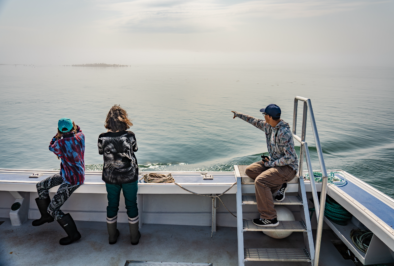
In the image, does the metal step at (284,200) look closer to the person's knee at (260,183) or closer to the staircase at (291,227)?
the staircase at (291,227)

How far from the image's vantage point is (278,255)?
2.96 m

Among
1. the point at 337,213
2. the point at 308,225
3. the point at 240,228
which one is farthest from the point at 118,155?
the point at 337,213

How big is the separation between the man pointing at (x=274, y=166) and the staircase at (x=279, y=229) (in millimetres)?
135

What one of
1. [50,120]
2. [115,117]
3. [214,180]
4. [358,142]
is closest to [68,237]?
[115,117]

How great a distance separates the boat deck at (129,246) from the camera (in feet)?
10.6

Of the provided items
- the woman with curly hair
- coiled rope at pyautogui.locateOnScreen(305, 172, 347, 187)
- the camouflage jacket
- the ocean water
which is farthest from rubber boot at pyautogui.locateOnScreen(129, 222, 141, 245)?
the ocean water

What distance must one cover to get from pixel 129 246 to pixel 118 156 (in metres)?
1.14

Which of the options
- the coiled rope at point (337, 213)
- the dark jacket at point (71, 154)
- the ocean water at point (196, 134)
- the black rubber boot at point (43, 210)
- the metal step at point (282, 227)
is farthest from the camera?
the ocean water at point (196, 134)

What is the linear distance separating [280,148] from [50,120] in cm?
1938

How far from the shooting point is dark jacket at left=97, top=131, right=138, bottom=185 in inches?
119

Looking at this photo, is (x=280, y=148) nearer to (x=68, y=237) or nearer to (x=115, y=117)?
(x=115, y=117)

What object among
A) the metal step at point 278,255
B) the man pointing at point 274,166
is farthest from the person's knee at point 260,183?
the metal step at point 278,255

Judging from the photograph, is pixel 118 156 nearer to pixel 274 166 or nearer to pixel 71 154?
pixel 71 154

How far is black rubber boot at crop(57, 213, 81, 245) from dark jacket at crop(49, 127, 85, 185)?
42 cm
